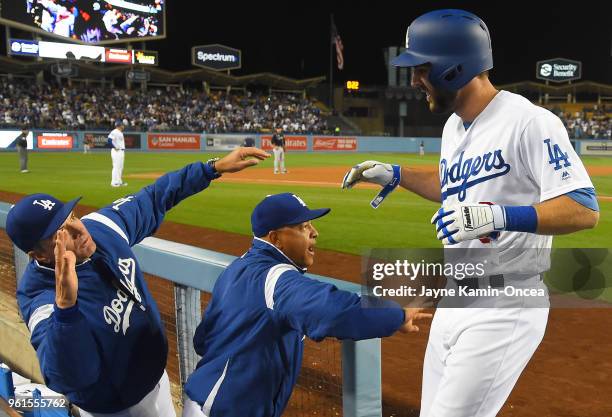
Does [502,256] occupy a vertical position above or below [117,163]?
above

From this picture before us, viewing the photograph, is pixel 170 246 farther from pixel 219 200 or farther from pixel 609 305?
pixel 219 200

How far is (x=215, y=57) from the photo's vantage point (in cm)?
5856

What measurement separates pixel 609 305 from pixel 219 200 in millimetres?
10807

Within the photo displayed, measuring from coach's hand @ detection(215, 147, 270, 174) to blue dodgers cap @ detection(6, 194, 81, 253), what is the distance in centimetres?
121

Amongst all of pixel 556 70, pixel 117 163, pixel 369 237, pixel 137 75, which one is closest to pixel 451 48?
pixel 369 237

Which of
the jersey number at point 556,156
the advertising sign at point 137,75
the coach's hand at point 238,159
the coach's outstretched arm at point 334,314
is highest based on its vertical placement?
the advertising sign at point 137,75

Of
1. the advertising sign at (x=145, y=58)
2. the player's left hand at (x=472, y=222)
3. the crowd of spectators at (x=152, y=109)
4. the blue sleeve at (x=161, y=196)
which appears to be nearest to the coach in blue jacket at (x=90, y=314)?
the blue sleeve at (x=161, y=196)

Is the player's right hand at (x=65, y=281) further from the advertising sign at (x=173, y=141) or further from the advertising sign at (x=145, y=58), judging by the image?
the advertising sign at (x=145, y=58)

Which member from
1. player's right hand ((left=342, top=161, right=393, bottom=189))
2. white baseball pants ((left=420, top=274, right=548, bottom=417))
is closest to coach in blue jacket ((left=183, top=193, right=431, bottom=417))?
white baseball pants ((left=420, top=274, right=548, bottom=417))

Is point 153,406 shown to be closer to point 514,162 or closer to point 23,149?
point 514,162

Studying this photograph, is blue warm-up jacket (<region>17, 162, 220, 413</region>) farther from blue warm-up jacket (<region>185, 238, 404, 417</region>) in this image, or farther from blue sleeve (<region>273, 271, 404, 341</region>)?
blue sleeve (<region>273, 271, 404, 341</region>)

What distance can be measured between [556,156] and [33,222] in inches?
92.9

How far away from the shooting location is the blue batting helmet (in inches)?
99.0

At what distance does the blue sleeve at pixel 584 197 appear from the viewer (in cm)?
226
